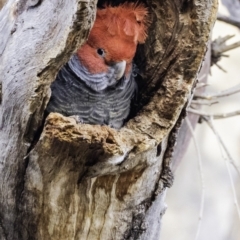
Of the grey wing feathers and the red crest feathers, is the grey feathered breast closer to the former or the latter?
the grey wing feathers

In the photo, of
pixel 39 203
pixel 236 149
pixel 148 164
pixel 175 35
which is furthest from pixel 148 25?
pixel 236 149

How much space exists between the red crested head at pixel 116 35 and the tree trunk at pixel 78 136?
0.05 meters

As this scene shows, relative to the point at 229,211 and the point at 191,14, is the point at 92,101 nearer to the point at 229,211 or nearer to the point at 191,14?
the point at 191,14

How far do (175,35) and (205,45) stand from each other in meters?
0.08

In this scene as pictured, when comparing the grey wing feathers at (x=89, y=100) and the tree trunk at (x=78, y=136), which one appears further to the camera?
the grey wing feathers at (x=89, y=100)

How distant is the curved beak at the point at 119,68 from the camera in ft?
3.69

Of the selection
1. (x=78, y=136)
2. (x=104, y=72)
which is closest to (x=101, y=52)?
(x=104, y=72)

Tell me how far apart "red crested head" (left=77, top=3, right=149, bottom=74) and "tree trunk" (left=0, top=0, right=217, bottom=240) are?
0.15 feet

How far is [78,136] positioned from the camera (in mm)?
808

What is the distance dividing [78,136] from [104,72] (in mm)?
379

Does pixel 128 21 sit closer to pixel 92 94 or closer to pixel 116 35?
pixel 116 35

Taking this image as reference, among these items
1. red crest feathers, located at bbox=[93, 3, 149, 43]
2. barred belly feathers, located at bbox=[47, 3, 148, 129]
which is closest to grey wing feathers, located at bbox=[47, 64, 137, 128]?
barred belly feathers, located at bbox=[47, 3, 148, 129]

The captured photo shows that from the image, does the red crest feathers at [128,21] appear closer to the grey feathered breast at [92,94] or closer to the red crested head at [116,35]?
the red crested head at [116,35]

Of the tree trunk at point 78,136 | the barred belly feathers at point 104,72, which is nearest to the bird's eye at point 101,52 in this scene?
the barred belly feathers at point 104,72
